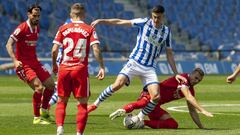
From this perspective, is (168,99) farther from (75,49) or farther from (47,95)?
(75,49)

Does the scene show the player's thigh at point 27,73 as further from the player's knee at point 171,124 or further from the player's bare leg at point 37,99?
the player's knee at point 171,124

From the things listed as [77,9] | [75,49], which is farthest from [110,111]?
[77,9]

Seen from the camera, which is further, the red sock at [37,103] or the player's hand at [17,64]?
the red sock at [37,103]

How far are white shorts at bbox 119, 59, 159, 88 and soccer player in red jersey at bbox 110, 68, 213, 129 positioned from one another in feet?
0.87

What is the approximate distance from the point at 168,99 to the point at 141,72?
0.70 meters

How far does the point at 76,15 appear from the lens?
12.4 meters

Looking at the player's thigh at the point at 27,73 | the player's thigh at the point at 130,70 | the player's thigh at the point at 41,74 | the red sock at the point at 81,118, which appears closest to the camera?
the red sock at the point at 81,118

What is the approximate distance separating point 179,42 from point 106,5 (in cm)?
445

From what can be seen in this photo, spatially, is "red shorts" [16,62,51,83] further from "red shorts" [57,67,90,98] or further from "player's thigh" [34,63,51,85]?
"red shorts" [57,67,90,98]

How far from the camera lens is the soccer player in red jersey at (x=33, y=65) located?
50.3ft

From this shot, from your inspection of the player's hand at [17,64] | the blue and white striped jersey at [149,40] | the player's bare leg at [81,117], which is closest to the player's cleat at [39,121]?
the player's hand at [17,64]

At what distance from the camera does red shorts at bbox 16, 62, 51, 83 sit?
15.5 meters

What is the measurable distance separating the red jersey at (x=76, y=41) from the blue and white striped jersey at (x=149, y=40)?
93.7 inches

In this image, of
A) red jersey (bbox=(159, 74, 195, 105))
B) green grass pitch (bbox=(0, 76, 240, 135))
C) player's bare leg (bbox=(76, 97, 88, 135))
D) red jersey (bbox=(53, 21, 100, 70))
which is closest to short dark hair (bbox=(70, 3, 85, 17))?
red jersey (bbox=(53, 21, 100, 70))
